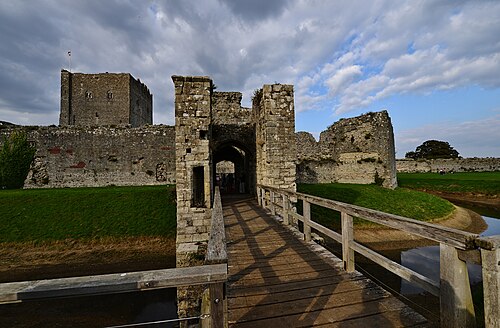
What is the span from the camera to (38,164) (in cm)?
1606

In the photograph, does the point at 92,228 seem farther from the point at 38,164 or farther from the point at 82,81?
the point at 82,81

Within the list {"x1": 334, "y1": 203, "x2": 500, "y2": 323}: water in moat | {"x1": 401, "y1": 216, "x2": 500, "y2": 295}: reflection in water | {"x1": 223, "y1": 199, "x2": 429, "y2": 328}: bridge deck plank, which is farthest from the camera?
{"x1": 401, "y1": 216, "x2": 500, "y2": 295}: reflection in water

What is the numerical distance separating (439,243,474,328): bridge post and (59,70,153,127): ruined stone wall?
120 ft

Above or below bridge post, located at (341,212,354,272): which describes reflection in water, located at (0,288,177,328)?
below

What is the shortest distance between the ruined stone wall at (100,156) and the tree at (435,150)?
5947 centimetres

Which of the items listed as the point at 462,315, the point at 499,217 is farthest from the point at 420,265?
the point at 499,217

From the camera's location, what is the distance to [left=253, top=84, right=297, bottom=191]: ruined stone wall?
9.45 meters

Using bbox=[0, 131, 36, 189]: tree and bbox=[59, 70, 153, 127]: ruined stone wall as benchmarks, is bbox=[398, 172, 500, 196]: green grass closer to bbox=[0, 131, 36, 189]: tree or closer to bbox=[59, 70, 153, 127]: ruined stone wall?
bbox=[0, 131, 36, 189]: tree

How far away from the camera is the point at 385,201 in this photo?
1523 cm

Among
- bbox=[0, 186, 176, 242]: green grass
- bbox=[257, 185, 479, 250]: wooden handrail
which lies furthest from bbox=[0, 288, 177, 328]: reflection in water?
bbox=[257, 185, 479, 250]: wooden handrail

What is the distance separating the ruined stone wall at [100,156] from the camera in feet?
53.2

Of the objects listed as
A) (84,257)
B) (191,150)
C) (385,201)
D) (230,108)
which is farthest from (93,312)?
(385,201)

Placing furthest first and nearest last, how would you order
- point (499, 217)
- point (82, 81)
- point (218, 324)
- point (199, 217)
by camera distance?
point (82, 81) < point (499, 217) < point (199, 217) < point (218, 324)

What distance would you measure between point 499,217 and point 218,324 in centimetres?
2155
